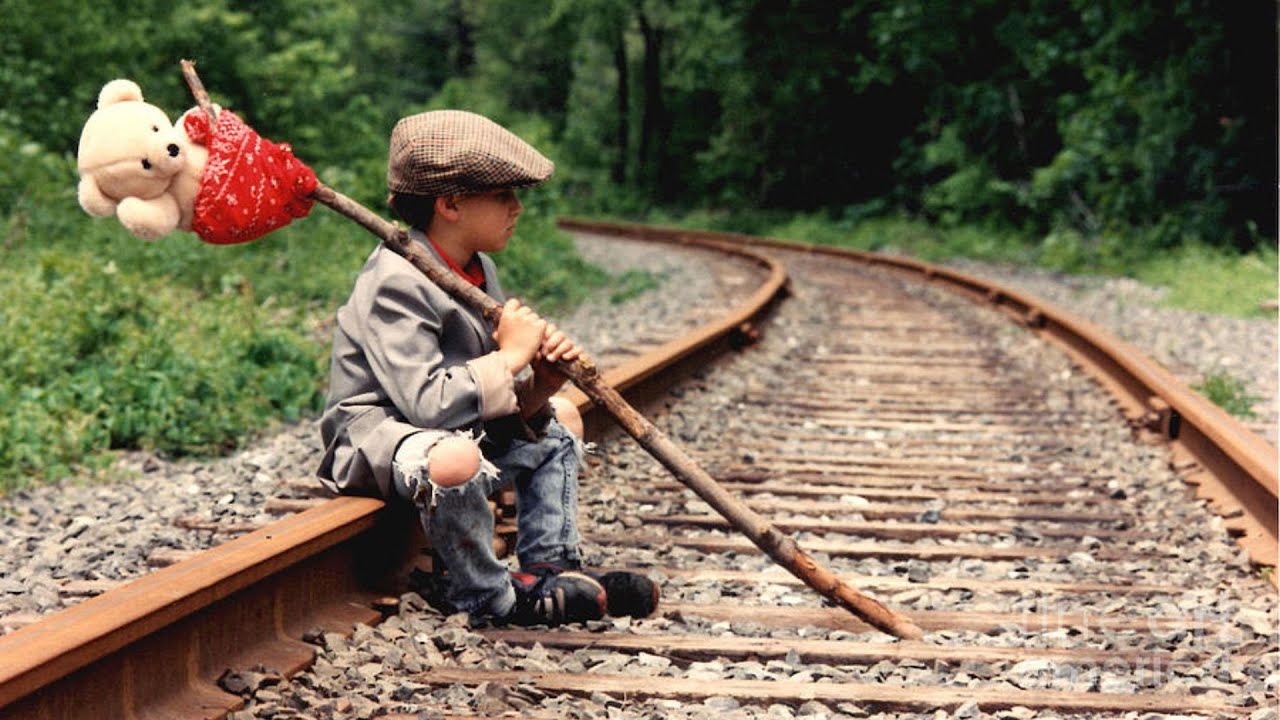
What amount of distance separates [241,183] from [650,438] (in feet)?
3.91

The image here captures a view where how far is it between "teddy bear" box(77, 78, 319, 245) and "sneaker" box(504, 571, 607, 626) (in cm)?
107

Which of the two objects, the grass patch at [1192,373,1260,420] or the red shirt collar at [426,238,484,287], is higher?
the red shirt collar at [426,238,484,287]

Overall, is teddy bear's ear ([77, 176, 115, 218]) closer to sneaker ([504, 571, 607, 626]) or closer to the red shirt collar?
the red shirt collar

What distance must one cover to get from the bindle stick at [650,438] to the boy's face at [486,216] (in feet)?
0.44

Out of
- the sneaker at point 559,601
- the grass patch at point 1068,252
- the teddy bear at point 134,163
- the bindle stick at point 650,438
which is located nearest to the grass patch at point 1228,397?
the bindle stick at point 650,438

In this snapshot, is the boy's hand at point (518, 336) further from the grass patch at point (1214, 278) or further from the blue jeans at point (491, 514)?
the grass patch at point (1214, 278)

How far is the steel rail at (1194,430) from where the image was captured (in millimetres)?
4230

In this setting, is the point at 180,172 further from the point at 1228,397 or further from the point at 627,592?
the point at 1228,397

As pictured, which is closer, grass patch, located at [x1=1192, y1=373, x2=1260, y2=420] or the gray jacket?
the gray jacket

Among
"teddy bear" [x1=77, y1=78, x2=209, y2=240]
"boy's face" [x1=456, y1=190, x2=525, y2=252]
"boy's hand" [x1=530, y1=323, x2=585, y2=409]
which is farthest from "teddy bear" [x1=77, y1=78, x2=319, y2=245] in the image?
"boy's hand" [x1=530, y1=323, x2=585, y2=409]

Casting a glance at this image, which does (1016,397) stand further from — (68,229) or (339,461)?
(68,229)

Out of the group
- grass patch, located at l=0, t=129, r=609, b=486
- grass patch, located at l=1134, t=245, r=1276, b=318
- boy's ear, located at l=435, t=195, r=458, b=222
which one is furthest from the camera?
grass patch, located at l=1134, t=245, r=1276, b=318

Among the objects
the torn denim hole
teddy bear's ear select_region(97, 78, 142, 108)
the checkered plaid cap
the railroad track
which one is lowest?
the railroad track

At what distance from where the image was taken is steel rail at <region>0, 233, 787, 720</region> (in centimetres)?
215
